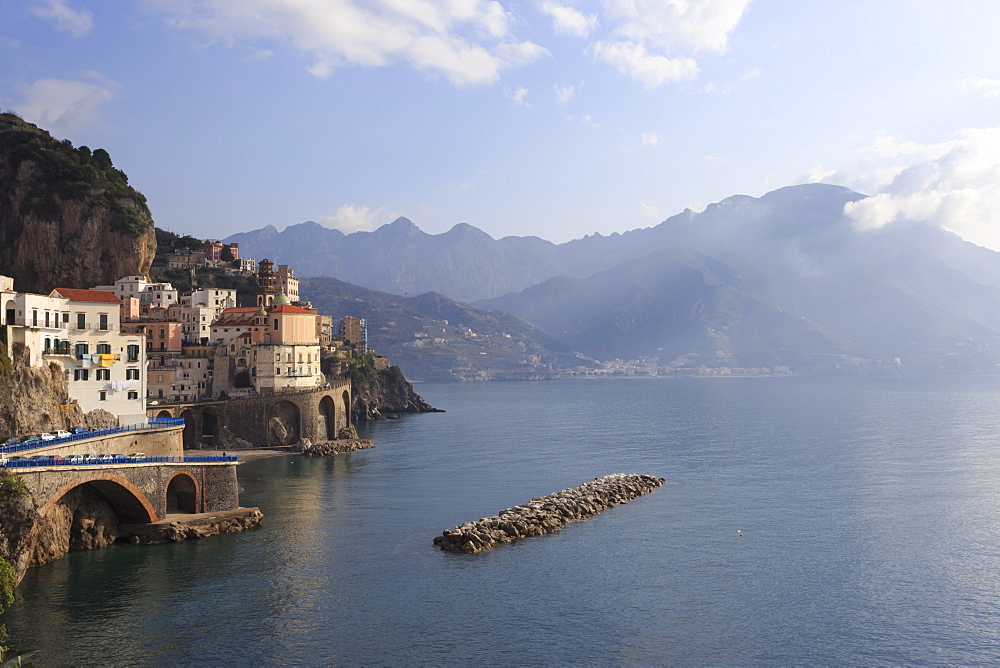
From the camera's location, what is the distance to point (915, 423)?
137m

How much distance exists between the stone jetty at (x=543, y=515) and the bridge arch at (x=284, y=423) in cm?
4655

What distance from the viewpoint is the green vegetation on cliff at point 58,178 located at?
10838cm

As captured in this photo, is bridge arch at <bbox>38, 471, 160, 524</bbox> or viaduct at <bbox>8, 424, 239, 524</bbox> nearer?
viaduct at <bbox>8, 424, 239, 524</bbox>

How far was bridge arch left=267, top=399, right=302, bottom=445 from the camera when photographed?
331ft

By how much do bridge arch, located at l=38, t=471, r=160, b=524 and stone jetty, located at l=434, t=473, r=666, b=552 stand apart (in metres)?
18.6

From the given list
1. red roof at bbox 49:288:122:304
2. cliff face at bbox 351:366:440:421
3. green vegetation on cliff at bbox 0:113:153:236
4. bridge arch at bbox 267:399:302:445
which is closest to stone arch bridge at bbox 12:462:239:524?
red roof at bbox 49:288:122:304

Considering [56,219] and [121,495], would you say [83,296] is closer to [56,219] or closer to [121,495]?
[121,495]

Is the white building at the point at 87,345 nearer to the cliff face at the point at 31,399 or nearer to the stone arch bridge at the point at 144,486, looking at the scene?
the cliff face at the point at 31,399

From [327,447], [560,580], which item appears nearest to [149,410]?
[327,447]

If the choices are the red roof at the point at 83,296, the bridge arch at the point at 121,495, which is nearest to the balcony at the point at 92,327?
the red roof at the point at 83,296

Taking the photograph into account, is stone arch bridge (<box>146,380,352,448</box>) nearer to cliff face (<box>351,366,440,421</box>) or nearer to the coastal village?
the coastal village

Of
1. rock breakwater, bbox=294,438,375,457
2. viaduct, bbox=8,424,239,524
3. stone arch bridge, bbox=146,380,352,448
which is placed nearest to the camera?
viaduct, bbox=8,424,239,524

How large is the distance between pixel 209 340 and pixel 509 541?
7232 cm

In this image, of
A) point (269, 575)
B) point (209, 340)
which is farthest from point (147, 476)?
point (209, 340)
